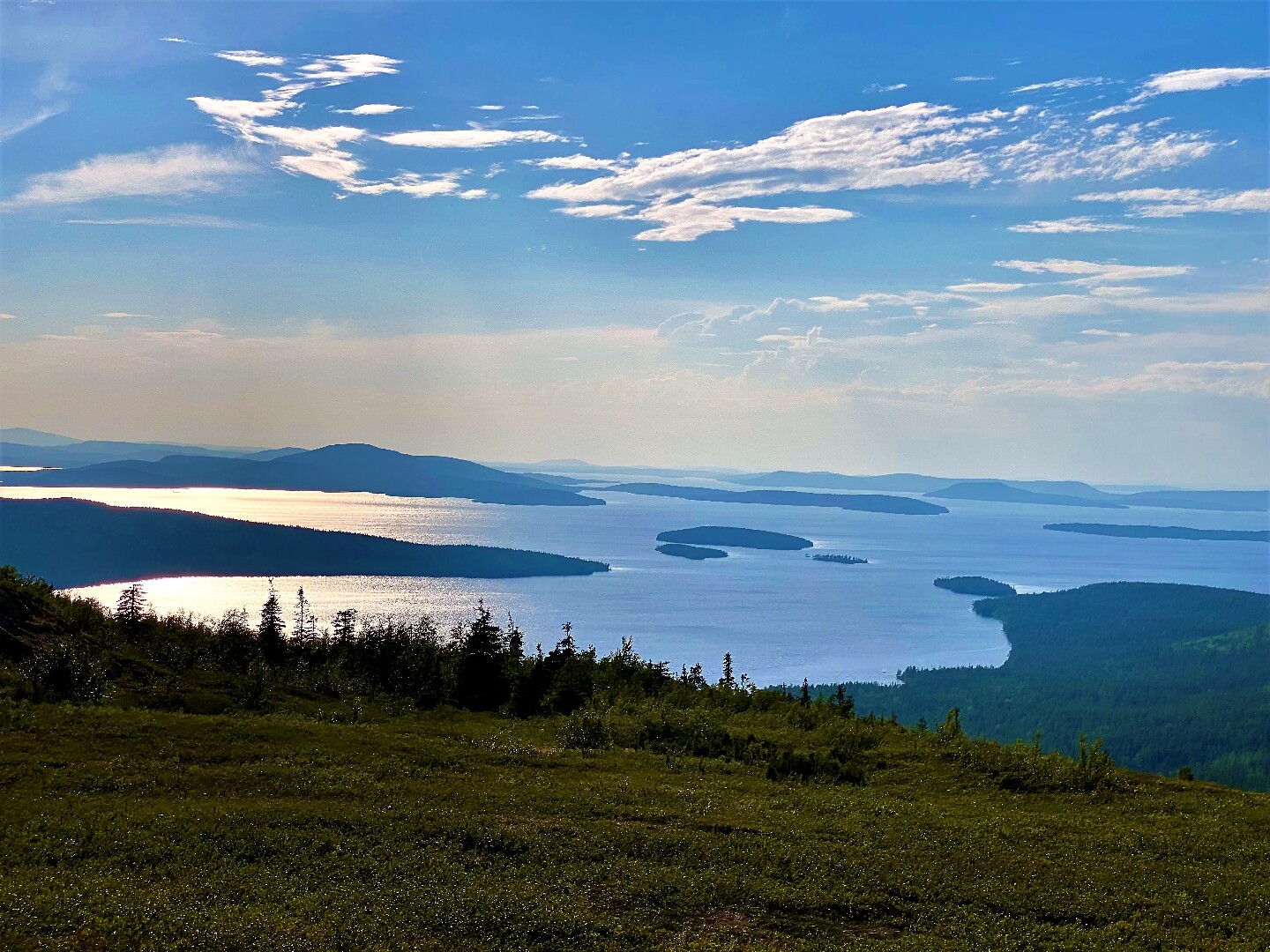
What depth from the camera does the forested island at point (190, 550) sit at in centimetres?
14050

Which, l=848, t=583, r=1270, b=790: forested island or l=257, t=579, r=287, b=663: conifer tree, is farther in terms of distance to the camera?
l=848, t=583, r=1270, b=790: forested island

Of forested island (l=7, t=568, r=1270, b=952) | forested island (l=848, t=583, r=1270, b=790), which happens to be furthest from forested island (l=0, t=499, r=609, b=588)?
forested island (l=7, t=568, r=1270, b=952)

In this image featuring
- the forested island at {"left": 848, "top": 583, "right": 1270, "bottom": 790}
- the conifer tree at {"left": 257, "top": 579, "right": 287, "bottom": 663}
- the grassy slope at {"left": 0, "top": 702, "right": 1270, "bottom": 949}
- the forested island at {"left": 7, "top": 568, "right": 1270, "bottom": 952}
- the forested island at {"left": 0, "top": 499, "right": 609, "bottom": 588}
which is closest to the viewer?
the grassy slope at {"left": 0, "top": 702, "right": 1270, "bottom": 949}

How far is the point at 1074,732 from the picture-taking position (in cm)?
10412

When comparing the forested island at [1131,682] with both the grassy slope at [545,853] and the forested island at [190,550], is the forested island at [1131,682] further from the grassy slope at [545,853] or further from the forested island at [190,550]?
the forested island at [190,550]

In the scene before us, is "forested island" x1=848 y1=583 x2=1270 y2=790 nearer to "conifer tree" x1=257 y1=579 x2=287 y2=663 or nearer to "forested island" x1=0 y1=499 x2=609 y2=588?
"conifer tree" x1=257 y1=579 x2=287 y2=663

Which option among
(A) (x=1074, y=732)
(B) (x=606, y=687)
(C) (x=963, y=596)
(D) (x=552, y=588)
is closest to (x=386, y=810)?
(B) (x=606, y=687)

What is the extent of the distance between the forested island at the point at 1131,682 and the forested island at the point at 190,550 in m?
86.2

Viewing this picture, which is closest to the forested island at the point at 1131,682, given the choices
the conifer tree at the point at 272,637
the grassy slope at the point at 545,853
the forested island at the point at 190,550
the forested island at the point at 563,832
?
the conifer tree at the point at 272,637

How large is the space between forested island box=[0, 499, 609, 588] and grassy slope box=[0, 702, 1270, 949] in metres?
129

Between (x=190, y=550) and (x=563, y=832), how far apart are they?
15546 cm

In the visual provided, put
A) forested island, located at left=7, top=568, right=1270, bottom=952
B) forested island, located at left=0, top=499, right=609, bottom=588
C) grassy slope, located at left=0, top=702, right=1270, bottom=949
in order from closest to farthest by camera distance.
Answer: grassy slope, located at left=0, top=702, right=1270, bottom=949, forested island, located at left=7, top=568, right=1270, bottom=952, forested island, located at left=0, top=499, right=609, bottom=588

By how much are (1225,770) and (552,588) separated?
337 ft

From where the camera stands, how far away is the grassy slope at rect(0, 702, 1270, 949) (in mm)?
12773
